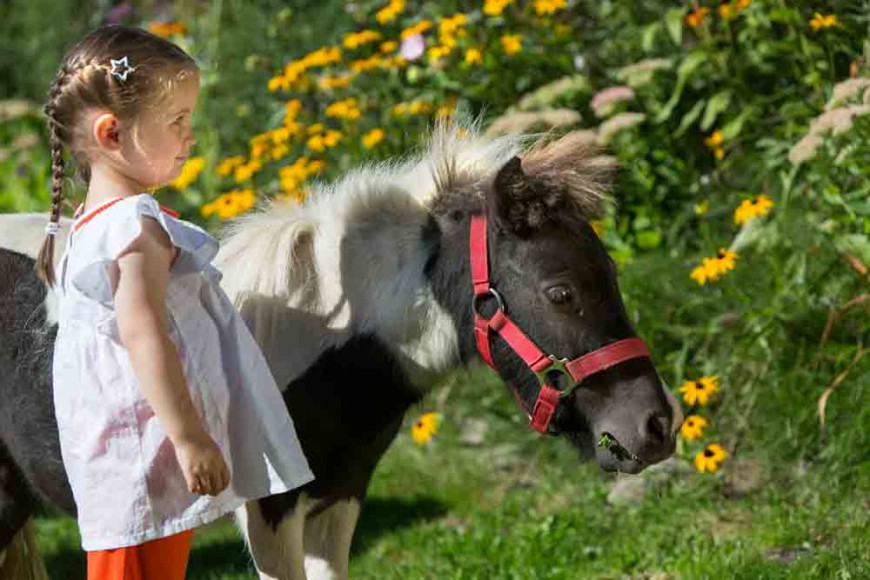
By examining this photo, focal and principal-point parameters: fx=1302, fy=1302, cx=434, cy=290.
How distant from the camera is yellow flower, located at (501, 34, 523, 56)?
5.30m

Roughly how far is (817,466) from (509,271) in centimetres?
198

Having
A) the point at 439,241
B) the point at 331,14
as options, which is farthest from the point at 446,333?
the point at 331,14

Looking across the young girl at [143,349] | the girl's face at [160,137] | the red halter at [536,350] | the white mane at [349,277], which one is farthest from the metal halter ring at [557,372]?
the girl's face at [160,137]

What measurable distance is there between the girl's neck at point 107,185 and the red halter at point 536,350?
2.48 ft

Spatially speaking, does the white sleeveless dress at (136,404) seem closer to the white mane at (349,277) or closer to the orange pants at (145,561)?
the orange pants at (145,561)

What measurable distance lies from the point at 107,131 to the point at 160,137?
97 millimetres

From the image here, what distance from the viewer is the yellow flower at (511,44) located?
209 inches

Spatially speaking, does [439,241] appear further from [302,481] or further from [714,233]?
[714,233]

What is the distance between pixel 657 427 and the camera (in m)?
2.69

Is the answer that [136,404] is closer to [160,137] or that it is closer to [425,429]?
[160,137]

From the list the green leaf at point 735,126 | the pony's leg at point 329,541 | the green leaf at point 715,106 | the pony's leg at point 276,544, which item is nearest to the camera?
the pony's leg at point 276,544

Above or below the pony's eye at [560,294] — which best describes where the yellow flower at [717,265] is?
→ below

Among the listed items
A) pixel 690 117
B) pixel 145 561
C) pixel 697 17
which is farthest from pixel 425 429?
pixel 145 561

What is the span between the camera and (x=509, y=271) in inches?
108
